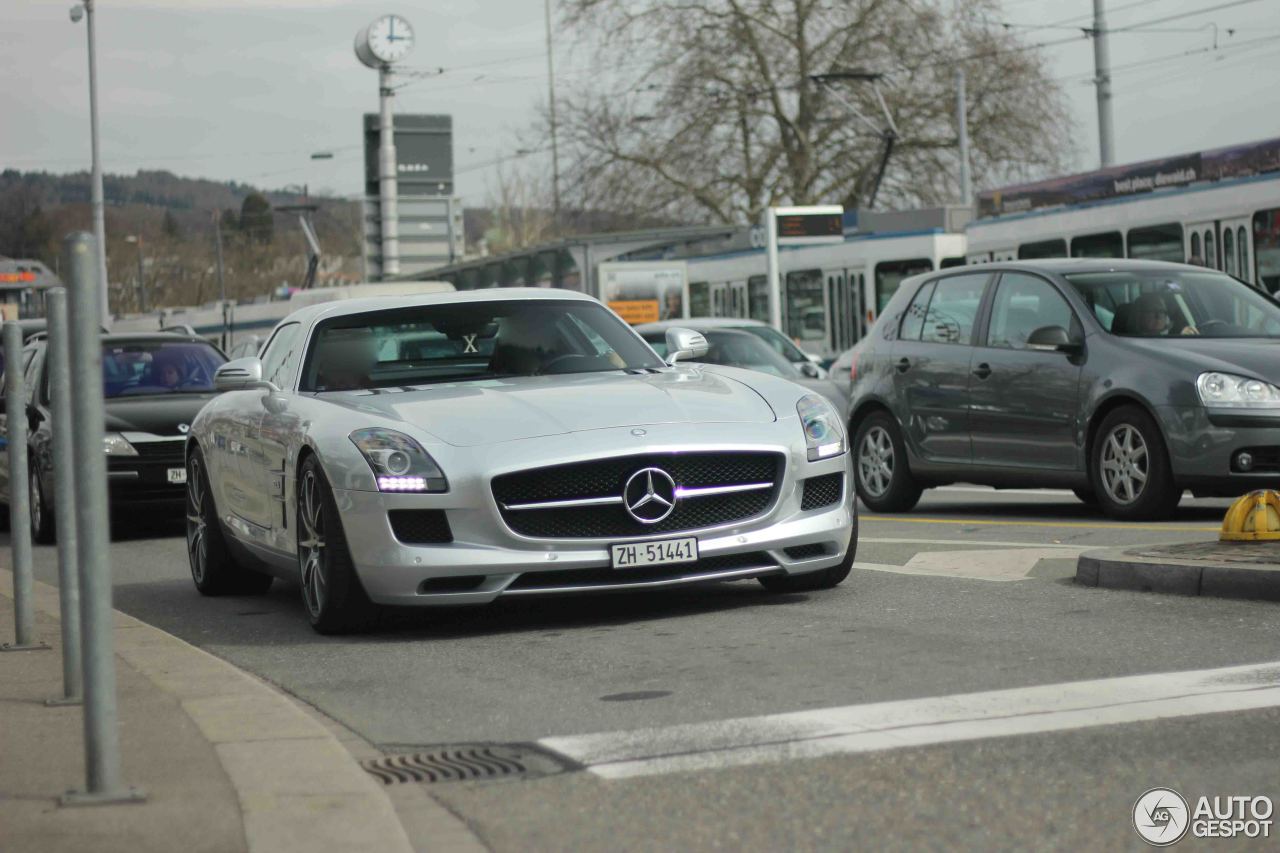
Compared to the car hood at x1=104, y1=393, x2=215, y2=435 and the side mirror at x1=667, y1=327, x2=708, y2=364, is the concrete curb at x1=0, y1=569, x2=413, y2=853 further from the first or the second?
the car hood at x1=104, y1=393, x2=215, y2=435

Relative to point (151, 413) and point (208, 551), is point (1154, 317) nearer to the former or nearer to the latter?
point (208, 551)

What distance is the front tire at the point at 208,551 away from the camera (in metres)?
10.0

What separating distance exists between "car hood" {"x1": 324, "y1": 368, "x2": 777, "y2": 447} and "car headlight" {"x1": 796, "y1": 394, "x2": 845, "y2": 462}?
0.16m

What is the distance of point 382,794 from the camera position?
467cm

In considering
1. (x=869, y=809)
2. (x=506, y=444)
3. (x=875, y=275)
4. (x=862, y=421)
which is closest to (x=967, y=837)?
(x=869, y=809)

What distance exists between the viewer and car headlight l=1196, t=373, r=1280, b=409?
1095 centimetres

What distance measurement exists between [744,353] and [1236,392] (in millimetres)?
11739

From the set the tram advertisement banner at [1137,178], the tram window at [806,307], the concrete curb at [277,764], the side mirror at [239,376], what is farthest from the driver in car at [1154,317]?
the tram window at [806,307]

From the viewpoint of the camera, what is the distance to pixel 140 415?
592 inches

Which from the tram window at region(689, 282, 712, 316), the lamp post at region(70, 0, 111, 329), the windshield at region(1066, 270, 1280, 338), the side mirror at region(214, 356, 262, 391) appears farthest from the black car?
the lamp post at region(70, 0, 111, 329)

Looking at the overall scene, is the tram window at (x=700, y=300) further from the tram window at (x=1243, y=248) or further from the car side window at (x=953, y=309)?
the car side window at (x=953, y=309)

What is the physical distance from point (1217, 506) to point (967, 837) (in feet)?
29.5

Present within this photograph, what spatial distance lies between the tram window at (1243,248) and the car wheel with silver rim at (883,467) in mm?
11448

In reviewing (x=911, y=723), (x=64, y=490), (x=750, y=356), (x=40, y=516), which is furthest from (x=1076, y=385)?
(x=750, y=356)
